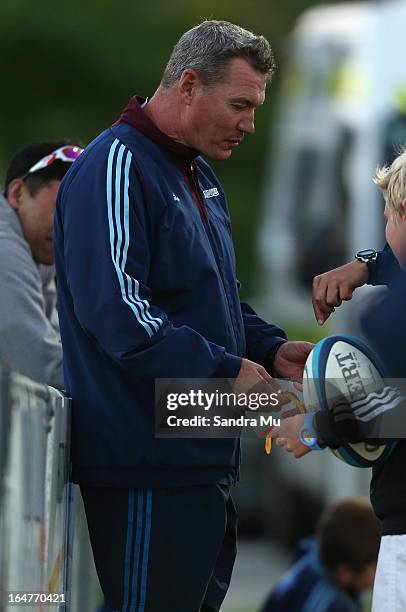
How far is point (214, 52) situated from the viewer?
396cm

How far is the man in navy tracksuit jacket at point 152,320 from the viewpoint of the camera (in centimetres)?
373

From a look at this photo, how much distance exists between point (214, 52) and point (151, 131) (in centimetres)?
26

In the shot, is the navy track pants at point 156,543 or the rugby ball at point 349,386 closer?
the rugby ball at point 349,386

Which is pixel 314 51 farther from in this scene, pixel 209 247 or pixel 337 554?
pixel 209 247

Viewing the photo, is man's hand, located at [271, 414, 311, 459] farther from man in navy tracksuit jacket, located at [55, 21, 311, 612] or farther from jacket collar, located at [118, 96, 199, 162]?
jacket collar, located at [118, 96, 199, 162]

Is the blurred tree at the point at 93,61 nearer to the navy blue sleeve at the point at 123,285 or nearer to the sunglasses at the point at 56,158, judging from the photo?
the sunglasses at the point at 56,158

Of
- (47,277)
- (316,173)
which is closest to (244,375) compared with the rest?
(47,277)

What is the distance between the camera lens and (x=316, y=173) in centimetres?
1094

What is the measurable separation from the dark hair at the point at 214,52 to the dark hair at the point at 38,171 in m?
0.78

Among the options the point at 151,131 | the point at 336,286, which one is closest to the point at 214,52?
the point at 151,131

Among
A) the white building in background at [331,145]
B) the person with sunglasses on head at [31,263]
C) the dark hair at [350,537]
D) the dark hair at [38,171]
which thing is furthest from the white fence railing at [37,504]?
the white building in background at [331,145]

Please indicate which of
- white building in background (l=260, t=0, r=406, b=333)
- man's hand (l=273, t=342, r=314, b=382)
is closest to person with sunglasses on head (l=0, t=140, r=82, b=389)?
man's hand (l=273, t=342, r=314, b=382)

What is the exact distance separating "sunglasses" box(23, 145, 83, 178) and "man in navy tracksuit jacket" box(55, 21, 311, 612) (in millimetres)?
757

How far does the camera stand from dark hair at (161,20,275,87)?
13.0 feet
